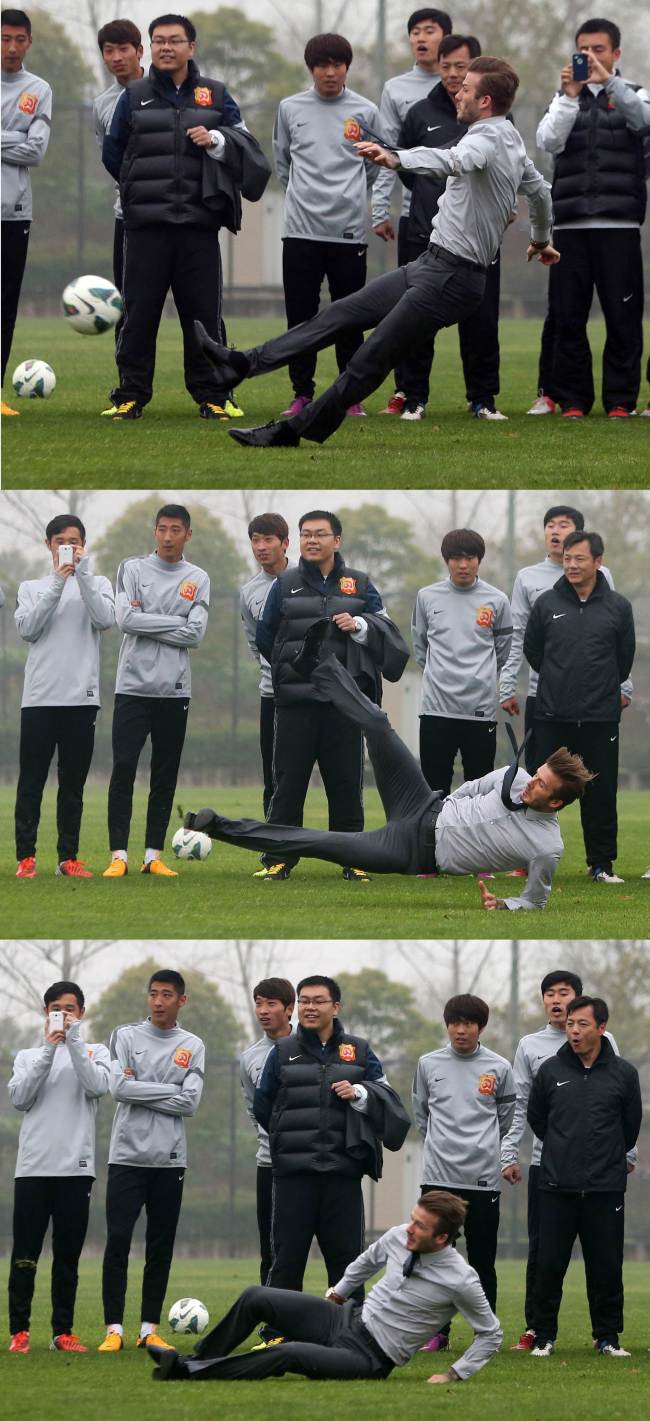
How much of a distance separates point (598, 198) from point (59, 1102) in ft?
21.4

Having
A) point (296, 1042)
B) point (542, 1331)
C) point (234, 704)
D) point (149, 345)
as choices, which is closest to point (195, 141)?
point (149, 345)

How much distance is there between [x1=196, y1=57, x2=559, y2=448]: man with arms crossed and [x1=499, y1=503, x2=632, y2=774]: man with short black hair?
141 cm

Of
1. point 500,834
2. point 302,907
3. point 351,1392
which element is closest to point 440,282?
point 500,834

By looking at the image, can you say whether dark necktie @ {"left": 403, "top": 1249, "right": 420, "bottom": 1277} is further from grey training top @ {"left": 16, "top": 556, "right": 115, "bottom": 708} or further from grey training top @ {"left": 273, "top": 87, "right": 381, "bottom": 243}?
grey training top @ {"left": 273, "top": 87, "right": 381, "bottom": 243}

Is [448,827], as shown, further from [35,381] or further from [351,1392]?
[35,381]

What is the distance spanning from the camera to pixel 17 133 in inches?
558

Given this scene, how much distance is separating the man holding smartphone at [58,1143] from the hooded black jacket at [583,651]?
11.4ft

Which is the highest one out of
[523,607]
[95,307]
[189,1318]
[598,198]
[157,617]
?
[598,198]

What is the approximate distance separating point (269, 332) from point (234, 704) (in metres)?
5.37

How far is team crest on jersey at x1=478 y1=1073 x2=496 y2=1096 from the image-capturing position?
1157cm

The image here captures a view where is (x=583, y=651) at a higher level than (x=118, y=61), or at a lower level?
lower

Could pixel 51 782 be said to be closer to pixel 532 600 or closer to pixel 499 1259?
pixel 499 1259

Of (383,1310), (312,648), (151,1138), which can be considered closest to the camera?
(383,1310)

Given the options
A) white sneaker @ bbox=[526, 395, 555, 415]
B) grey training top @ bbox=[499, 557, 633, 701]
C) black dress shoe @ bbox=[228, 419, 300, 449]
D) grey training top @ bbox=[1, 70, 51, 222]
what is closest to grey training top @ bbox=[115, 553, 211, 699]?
black dress shoe @ bbox=[228, 419, 300, 449]
